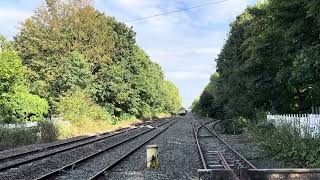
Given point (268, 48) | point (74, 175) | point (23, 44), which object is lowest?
point (74, 175)

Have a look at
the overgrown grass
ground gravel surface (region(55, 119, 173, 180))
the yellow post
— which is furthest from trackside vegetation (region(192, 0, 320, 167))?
the overgrown grass

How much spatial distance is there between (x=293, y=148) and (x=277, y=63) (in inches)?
553

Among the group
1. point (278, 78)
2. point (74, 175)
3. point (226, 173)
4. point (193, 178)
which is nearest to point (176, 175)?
point (193, 178)

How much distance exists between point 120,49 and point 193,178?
174 ft

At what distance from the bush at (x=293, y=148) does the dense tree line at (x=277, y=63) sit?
8.83 feet

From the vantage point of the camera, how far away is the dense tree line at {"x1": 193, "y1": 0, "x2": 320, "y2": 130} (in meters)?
20.9

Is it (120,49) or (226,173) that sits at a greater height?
(120,49)

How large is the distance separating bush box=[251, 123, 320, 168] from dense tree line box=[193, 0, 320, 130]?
106 inches

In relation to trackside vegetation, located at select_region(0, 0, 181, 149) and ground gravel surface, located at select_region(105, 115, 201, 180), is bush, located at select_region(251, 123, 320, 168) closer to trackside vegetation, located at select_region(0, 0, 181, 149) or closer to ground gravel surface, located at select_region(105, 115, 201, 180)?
ground gravel surface, located at select_region(105, 115, 201, 180)

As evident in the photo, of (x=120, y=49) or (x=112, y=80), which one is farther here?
(x=120, y=49)

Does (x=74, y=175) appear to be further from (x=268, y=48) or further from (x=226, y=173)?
(x=268, y=48)

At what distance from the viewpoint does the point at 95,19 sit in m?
59.4

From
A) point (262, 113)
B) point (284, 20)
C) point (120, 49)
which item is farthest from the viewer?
point (120, 49)

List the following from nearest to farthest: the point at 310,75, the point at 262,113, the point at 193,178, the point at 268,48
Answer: the point at 193,178 → the point at 310,75 → the point at 268,48 → the point at 262,113
